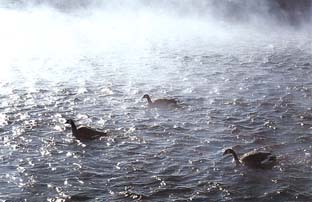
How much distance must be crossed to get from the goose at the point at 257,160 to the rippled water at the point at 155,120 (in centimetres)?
24

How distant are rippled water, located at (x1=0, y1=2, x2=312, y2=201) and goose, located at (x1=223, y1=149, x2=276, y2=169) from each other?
242 mm

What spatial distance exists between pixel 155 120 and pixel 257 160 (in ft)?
16.4

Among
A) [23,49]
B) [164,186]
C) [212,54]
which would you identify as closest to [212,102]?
[164,186]

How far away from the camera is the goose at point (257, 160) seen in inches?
559

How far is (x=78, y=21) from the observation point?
134 feet

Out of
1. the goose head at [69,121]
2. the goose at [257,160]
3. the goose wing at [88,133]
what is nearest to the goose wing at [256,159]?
the goose at [257,160]

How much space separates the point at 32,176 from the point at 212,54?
17003mm

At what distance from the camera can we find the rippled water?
1327cm

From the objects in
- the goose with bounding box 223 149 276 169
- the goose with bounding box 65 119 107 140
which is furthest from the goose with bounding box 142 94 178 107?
the goose with bounding box 223 149 276 169

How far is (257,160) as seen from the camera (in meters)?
14.2

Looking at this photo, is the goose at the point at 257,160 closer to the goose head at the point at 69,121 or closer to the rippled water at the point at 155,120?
the rippled water at the point at 155,120

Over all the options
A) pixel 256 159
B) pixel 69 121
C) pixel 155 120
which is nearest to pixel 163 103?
pixel 155 120

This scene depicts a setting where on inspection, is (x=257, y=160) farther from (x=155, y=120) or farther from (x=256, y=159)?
(x=155, y=120)

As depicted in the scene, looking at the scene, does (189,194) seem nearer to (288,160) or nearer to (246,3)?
(288,160)
